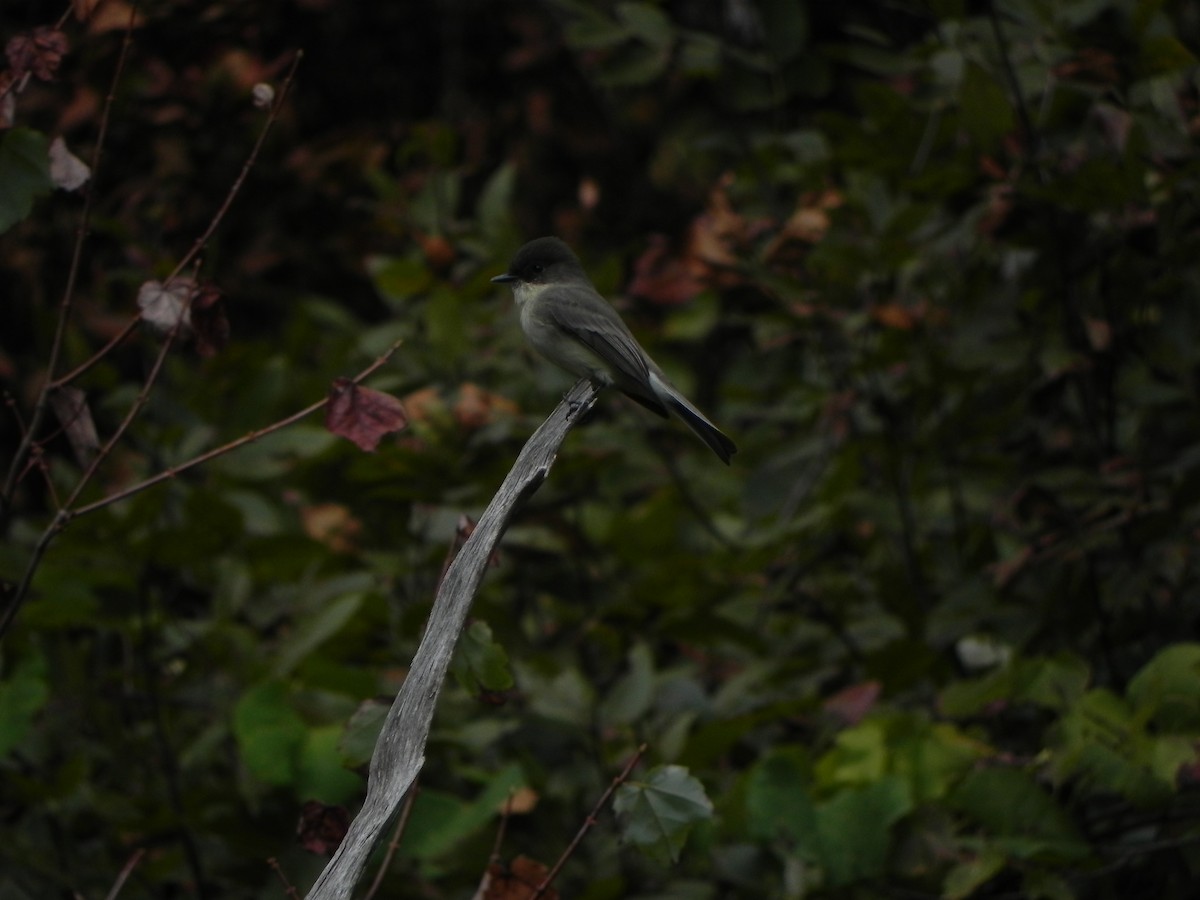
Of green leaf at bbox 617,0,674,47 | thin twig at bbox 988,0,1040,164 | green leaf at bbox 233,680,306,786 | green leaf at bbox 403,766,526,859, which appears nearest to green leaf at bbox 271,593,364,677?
green leaf at bbox 233,680,306,786

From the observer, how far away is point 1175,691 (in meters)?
3.01

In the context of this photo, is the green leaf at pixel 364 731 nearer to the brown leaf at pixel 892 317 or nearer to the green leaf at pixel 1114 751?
the green leaf at pixel 1114 751

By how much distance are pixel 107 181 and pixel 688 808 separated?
3905 mm

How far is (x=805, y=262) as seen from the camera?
4148 millimetres

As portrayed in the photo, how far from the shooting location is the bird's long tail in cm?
309

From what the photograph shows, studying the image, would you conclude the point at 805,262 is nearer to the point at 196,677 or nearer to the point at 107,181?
the point at 196,677

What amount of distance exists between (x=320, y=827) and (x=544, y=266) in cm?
200

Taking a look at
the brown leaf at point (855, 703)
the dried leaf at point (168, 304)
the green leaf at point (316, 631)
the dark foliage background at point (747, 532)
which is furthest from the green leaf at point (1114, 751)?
the dried leaf at point (168, 304)

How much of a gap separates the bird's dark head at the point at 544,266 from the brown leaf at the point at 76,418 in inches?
62.5

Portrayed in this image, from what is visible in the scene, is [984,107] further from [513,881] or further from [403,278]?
[513,881]

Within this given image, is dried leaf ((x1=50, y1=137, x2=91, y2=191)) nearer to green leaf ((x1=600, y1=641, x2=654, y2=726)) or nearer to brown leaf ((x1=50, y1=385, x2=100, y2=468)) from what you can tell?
brown leaf ((x1=50, y1=385, x2=100, y2=468))

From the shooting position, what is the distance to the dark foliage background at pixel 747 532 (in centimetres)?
323

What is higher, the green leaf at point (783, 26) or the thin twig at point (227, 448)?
the thin twig at point (227, 448)

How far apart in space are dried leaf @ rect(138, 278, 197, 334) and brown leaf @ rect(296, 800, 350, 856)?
2.42 feet
